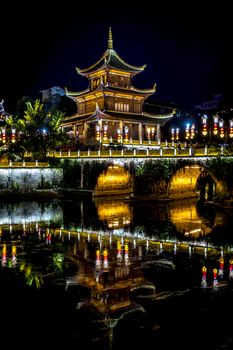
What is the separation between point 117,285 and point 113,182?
3097 cm

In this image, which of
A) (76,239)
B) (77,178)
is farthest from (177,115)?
(76,239)

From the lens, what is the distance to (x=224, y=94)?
271 ft

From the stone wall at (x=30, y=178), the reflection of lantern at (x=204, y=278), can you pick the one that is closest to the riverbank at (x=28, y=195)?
the stone wall at (x=30, y=178)

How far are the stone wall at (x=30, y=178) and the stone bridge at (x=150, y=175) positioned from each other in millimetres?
1229

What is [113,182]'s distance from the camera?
→ 141 ft

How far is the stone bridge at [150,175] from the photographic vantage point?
102 feet

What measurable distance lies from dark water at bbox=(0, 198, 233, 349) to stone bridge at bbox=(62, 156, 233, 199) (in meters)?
7.74

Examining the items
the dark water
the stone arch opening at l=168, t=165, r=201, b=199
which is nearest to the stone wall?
the stone arch opening at l=168, t=165, r=201, b=199

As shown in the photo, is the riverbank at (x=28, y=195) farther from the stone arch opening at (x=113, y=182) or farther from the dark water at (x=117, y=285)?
the dark water at (x=117, y=285)

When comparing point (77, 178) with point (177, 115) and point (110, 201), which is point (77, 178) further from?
point (177, 115)

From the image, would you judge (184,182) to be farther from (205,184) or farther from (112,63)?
(112,63)

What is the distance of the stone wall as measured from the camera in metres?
40.6

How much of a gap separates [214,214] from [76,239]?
1202cm

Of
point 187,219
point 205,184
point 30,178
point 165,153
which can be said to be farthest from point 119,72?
point 187,219
